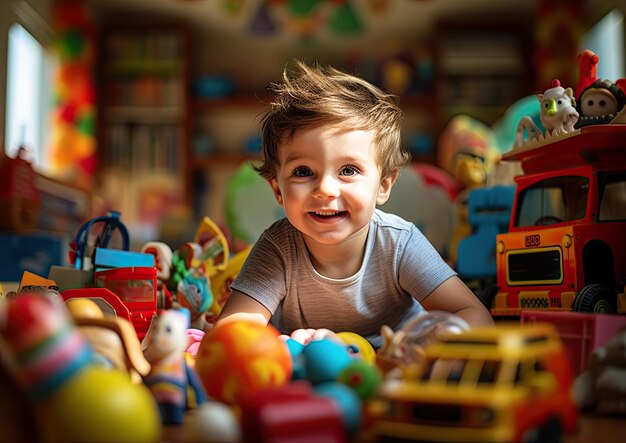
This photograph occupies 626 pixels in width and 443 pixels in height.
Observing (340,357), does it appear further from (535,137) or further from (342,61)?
(342,61)

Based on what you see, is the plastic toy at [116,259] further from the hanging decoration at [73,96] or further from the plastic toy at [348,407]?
the hanging decoration at [73,96]

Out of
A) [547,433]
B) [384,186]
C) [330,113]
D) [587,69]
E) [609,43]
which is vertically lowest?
[547,433]

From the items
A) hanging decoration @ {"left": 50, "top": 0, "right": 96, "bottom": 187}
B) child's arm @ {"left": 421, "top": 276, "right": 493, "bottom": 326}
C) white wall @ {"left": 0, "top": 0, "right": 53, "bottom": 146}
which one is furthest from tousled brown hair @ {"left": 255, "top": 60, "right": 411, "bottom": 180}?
hanging decoration @ {"left": 50, "top": 0, "right": 96, "bottom": 187}

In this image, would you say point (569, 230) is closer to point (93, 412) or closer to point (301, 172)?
point (301, 172)

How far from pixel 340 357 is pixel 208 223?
924mm

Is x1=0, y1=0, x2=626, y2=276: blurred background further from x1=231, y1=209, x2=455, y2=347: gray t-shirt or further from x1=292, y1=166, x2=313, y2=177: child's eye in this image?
x1=292, y1=166, x2=313, y2=177: child's eye

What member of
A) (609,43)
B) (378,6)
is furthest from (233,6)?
(609,43)

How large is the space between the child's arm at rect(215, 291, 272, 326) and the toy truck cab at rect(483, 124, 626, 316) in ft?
1.73

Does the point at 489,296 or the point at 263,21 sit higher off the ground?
the point at 263,21

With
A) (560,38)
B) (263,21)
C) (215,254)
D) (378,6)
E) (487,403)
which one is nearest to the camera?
(487,403)

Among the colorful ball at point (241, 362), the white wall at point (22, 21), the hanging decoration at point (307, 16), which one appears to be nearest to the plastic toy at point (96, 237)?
the colorful ball at point (241, 362)

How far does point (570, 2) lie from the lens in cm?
458

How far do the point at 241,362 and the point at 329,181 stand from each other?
19.1 inches

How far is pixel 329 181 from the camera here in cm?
126
